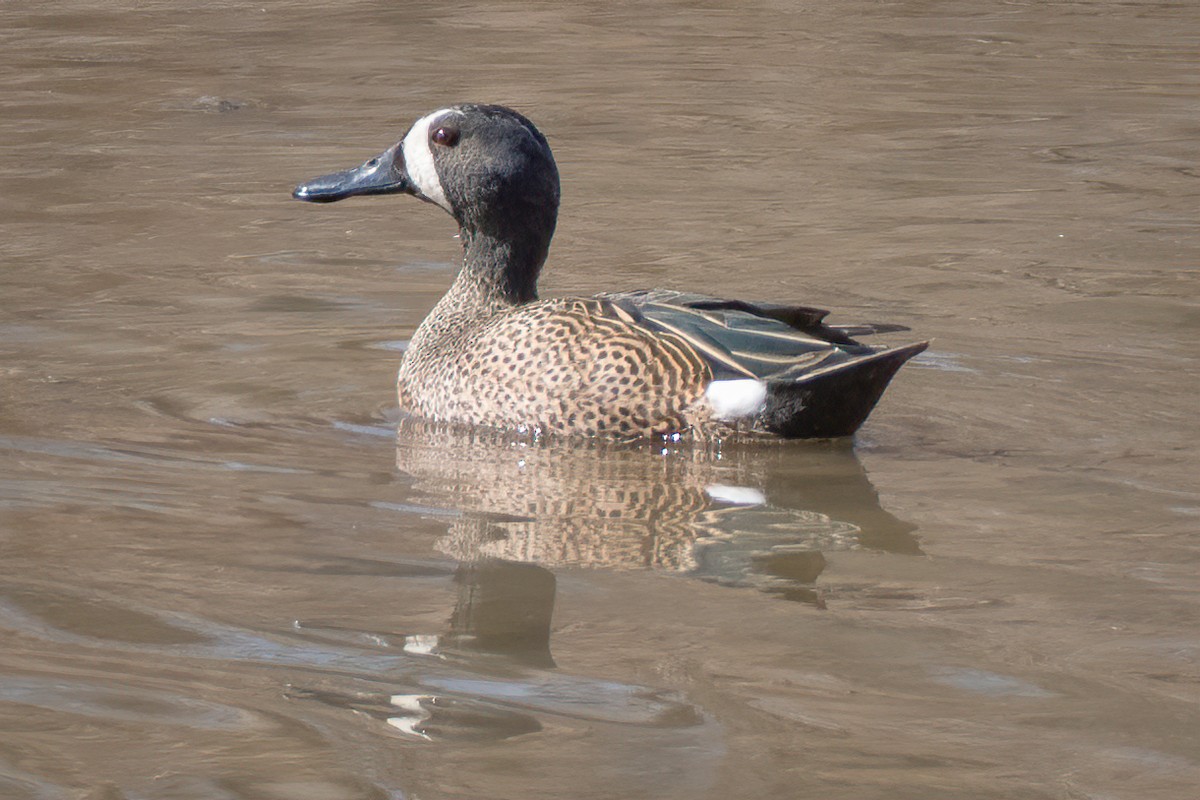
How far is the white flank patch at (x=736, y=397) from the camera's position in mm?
5570

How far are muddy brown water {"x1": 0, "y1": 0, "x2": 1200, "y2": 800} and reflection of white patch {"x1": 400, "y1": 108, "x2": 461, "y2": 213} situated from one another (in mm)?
642

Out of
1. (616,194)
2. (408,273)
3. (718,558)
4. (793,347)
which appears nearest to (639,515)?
(718,558)

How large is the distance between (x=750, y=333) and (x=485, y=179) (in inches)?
43.6

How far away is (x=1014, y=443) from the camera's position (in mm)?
5695

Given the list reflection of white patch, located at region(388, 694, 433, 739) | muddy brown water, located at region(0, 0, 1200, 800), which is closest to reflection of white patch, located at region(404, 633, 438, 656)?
muddy brown water, located at region(0, 0, 1200, 800)

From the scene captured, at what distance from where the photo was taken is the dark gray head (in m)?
6.23

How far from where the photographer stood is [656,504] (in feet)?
16.8

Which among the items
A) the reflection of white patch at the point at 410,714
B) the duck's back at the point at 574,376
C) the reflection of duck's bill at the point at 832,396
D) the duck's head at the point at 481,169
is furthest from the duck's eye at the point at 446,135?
the reflection of white patch at the point at 410,714

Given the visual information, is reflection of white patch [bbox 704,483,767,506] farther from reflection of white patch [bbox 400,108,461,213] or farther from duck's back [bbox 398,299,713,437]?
reflection of white patch [bbox 400,108,461,213]

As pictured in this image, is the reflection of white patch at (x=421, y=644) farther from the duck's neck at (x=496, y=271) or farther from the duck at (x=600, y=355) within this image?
the duck's neck at (x=496, y=271)

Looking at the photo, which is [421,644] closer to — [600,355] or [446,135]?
[600,355]

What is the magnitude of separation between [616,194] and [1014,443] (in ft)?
14.6

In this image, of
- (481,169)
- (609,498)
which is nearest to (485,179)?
(481,169)

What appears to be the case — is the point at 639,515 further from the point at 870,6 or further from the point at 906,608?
the point at 870,6
